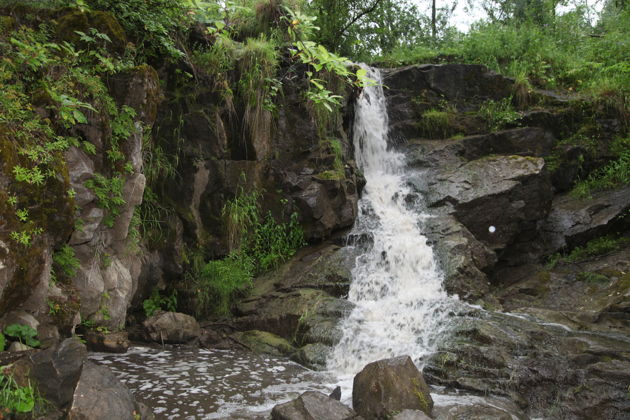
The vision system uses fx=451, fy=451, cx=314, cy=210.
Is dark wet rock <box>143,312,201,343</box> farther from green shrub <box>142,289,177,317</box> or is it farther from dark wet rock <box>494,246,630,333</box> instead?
dark wet rock <box>494,246,630,333</box>

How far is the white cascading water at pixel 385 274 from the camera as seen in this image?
6648 mm

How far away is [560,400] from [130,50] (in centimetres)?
721

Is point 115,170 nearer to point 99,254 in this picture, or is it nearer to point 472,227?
point 99,254

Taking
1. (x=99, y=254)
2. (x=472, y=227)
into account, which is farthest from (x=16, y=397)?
(x=472, y=227)

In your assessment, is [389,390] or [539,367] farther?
[539,367]

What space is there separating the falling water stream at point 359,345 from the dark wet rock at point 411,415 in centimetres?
102

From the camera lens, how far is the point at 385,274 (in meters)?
8.41

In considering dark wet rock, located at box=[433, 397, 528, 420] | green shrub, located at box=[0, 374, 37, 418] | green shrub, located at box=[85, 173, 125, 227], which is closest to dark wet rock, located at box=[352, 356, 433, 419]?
dark wet rock, located at box=[433, 397, 528, 420]

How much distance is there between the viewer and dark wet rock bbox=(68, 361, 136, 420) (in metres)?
3.69

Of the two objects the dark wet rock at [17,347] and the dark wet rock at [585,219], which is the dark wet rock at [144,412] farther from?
the dark wet rock at [585,219]

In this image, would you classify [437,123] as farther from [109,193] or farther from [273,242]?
[109,193]

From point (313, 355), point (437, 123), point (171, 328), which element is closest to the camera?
point (313, 355)

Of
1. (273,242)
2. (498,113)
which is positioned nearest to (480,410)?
(273,242)

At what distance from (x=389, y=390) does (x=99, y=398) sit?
2.79 metres
